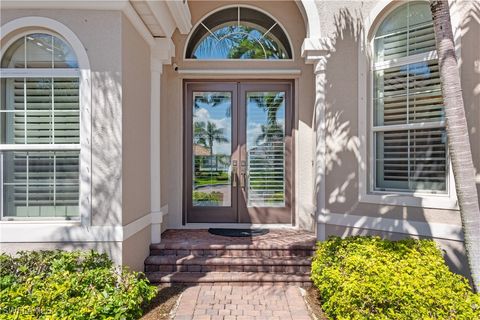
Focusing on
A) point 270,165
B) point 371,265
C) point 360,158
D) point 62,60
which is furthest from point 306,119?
point 62,60

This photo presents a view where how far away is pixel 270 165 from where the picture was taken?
20.9ft

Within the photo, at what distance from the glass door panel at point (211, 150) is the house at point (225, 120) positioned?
28 mm

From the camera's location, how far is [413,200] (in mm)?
4277

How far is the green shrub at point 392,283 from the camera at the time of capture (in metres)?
2.76

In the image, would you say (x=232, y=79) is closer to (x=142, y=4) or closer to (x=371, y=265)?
(x=142, y=4)

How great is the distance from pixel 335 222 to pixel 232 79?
10.7ft

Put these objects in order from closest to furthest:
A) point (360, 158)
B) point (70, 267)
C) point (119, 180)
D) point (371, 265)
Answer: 1. point (371, 265)
2. point (70, 267)
3. point (119, 180)
4. point (360, 158)

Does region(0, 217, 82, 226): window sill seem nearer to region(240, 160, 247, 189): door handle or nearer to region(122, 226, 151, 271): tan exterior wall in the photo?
region(122, 226, 151, 271): tan exterior wall

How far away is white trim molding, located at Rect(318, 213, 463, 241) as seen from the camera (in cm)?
396

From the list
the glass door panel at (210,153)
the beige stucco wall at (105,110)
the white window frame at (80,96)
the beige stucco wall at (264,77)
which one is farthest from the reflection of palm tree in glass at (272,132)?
the white window frame at (80,96)

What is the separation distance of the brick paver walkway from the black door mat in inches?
52.4

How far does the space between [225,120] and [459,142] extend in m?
4.11

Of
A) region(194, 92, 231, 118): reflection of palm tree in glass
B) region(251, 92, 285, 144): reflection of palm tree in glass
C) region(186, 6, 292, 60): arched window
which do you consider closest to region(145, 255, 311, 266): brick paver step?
region(251, 92, 285, 144): reflection of palm tree in glass

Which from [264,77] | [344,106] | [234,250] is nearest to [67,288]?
[234,250]
